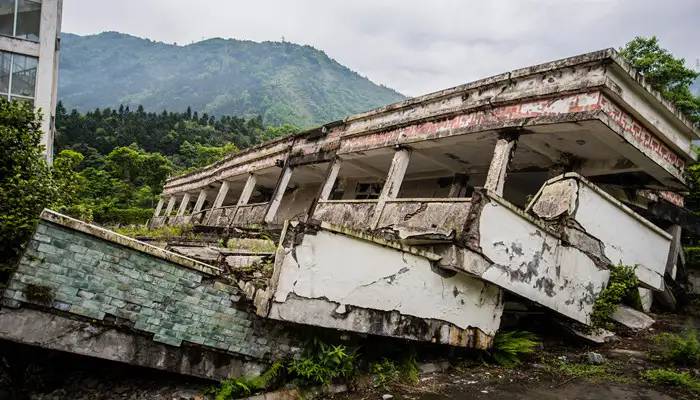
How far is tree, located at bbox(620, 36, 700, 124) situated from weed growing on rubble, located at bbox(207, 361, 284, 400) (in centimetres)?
1495

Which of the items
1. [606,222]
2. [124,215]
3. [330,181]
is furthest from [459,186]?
[124,215]

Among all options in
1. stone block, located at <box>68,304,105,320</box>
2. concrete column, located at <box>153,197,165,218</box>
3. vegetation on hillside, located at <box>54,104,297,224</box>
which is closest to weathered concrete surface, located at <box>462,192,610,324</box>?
stone block, located at <box>68,304,105,320</box>

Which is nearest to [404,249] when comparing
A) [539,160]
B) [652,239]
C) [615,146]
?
[615,146]

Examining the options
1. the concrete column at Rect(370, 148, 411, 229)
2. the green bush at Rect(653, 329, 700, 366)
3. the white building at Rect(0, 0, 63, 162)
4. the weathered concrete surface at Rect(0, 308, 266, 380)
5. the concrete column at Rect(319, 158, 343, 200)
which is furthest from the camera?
the white building at Rect(0, 0, 63, 162)

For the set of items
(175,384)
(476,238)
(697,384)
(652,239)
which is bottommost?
(175,384)

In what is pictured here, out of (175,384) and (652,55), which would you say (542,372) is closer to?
(175,384)

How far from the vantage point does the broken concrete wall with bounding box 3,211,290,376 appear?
3740 millimetres

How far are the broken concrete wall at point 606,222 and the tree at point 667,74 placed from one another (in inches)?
343

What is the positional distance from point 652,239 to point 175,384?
25.6 ft

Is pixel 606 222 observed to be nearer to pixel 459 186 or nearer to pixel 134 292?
pixel 459 186

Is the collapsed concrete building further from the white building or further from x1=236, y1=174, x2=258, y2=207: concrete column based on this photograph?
the white building

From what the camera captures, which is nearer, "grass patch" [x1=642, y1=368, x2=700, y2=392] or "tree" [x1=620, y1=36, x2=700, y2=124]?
"grass patch" [x1=642, y1=368, x2=700, y2=392]

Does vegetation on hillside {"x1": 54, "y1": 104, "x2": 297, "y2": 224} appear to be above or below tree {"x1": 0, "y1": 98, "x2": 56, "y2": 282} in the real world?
above

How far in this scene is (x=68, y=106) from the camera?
6107 inches
